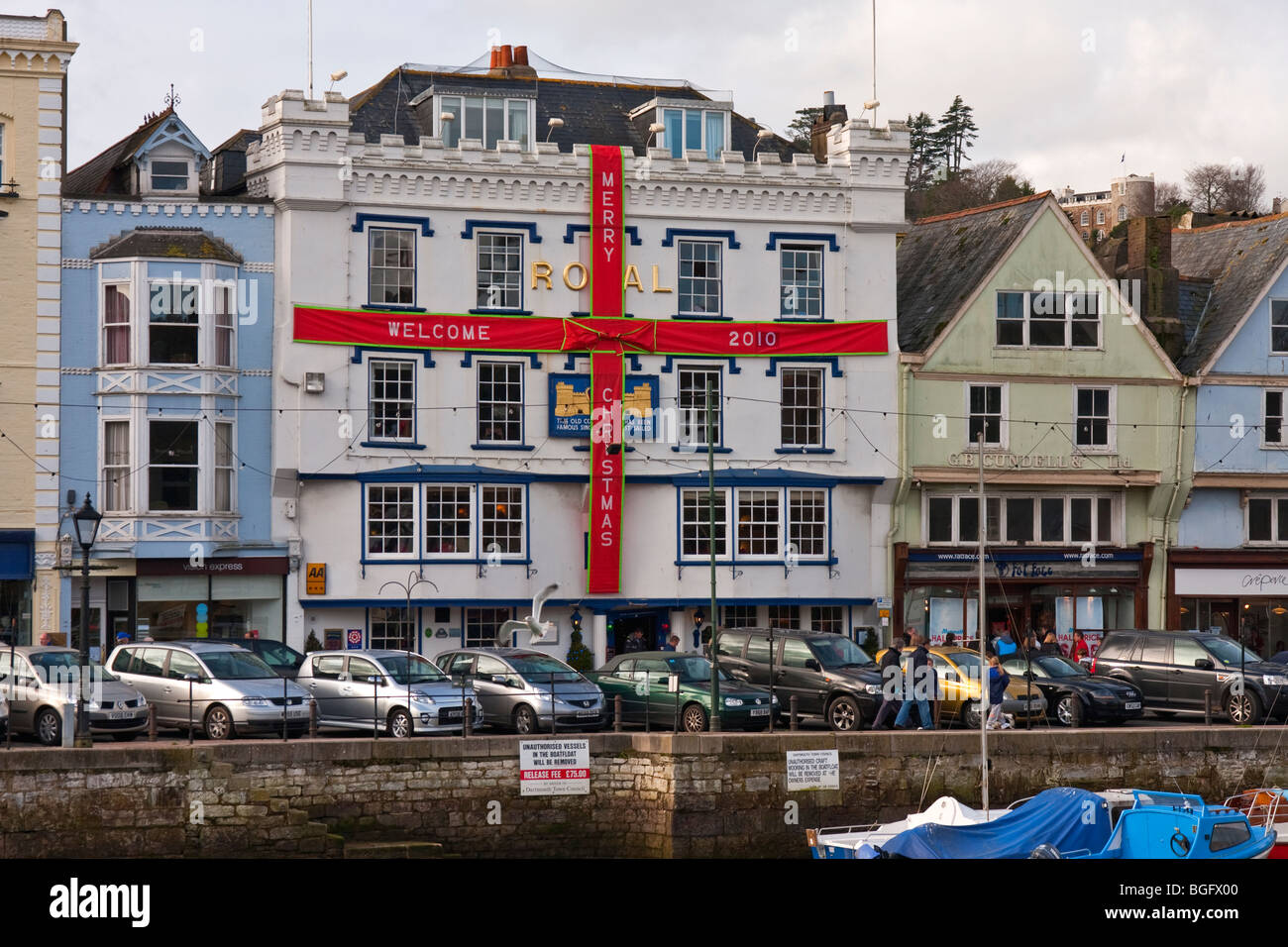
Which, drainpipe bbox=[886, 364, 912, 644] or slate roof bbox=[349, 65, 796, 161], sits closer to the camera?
slate roof bbox=[349, 65, 796, 161]

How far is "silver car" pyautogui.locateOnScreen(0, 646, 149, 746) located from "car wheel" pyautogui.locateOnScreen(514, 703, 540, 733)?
636 cm

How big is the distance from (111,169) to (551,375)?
12.1 meters

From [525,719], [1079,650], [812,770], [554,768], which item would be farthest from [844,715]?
[1079,650]

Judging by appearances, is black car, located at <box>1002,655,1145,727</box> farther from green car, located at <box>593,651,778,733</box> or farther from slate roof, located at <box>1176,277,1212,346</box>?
slate roof, located at <box>1176,277,1212,346</box>

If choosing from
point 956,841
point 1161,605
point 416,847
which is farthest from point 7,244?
point 1161,605

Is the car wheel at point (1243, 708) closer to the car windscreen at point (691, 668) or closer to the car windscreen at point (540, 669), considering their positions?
the car windscreen at point (691, 668)

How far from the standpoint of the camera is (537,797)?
32438 millimetres

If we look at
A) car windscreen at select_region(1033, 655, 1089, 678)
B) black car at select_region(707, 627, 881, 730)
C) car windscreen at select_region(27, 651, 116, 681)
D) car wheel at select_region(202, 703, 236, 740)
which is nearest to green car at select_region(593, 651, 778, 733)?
black car at select_region(707, 627, 881, 730)

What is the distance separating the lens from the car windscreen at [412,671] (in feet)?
112

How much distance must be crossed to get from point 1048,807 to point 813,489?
18425mm

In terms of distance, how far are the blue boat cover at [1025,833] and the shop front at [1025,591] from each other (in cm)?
1805

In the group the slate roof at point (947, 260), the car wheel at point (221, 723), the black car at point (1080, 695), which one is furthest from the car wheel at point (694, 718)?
the slate roof at point (947, 260)

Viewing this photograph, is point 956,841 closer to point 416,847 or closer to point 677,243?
point 416,847

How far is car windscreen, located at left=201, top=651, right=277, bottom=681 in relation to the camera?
33.6 m
